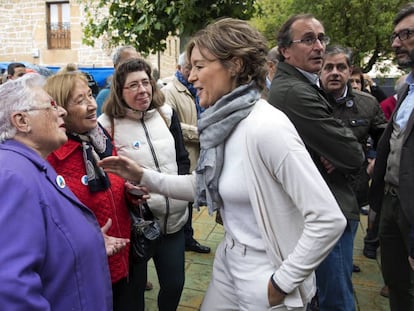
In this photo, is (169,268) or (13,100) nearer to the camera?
(13,100)

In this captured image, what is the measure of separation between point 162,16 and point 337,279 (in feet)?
12.9

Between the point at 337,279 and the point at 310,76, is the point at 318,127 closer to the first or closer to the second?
the point at 310,76

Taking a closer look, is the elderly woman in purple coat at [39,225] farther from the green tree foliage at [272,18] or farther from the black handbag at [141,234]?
the green tree foliage at [272,18]

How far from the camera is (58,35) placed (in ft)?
57.3

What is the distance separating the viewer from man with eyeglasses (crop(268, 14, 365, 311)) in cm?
213

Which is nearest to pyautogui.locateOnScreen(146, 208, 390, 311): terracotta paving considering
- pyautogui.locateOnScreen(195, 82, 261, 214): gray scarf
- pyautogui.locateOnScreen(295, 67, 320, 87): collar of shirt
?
pyautogui.locateOnScreen(195, 82, 261, 214): gray scarf

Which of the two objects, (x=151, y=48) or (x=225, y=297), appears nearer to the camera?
(x=225, y=297)

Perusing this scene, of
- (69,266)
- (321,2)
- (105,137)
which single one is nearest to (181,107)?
(105,137)

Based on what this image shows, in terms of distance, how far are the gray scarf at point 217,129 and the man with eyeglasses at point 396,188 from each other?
1286 millimetres

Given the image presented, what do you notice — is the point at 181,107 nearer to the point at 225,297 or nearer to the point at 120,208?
the point at 120,208

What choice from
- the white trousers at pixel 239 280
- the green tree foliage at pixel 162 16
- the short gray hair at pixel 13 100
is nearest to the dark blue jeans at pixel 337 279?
the white trousers at pixel 239 280

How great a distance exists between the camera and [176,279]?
2.74 metres

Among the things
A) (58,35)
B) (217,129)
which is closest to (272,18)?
(58,35)

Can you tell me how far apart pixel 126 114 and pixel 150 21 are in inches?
107
